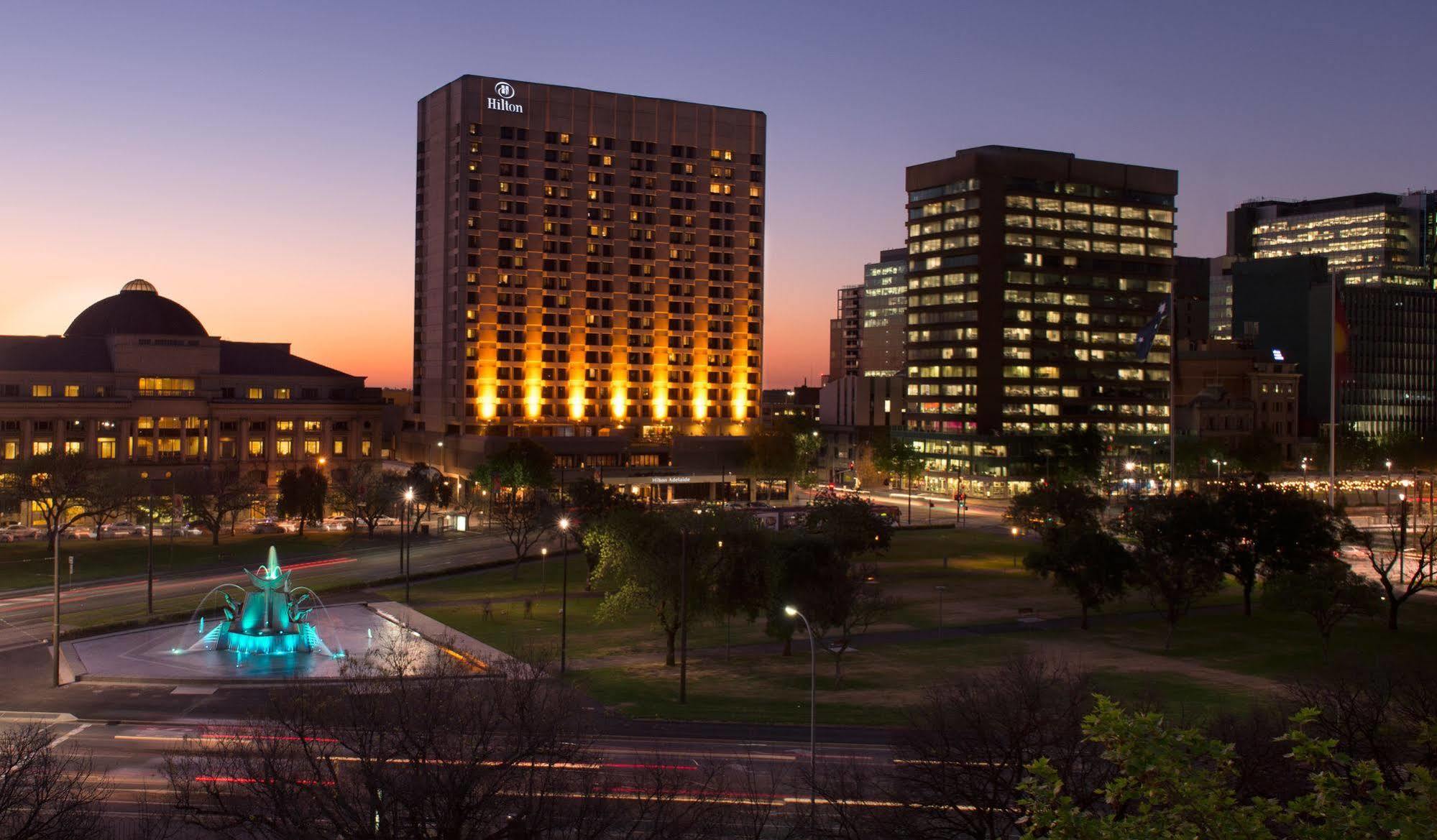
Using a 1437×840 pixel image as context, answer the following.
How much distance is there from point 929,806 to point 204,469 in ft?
406

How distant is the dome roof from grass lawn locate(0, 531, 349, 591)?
56.3 meters

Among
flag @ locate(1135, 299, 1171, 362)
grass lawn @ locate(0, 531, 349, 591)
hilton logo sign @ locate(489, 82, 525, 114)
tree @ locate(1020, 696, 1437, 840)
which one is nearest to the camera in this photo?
tree @ locate(1020, 696, 1437, 840)

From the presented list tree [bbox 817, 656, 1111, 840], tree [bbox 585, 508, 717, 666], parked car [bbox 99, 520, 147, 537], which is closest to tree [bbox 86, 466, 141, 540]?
parked car [bbox 99, 520, 147, 537]

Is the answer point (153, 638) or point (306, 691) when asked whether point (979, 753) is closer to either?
point (306, 691)

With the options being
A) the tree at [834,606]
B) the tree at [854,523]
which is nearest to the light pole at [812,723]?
the tree at [834,606]

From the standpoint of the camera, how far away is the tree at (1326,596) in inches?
2388

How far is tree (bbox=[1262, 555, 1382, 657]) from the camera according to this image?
60.7 meters

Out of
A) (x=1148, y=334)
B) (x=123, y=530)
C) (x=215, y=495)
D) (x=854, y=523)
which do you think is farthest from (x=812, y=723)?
(x=123, y=530)

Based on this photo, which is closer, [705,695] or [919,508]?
[705,695]

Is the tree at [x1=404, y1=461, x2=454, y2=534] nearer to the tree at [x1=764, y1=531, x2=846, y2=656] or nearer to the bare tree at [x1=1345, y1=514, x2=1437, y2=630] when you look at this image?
the tree at [x1=764, y1=531, x2=846, y2=656]

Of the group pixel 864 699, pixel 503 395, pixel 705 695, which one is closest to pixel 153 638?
pixel 705 695

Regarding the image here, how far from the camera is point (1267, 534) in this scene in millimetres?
74625

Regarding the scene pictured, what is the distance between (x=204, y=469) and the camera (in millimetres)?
130125

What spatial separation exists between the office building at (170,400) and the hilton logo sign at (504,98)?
49188mm
